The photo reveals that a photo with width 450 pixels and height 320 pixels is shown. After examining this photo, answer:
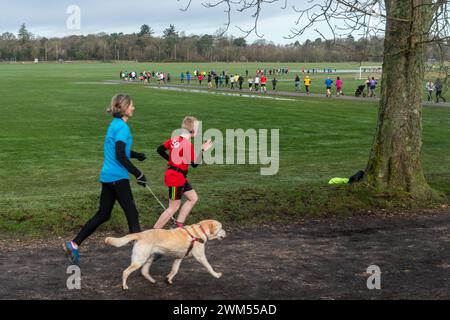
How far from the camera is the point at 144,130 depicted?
2833 cm

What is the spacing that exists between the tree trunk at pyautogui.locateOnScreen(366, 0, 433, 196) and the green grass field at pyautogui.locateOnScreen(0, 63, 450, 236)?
1.07 m

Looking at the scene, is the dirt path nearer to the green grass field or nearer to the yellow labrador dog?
the yellow labrador dog

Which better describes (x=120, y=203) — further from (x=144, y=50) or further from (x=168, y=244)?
(x=144, y=50)

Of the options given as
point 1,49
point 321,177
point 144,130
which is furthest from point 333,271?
point 1,49

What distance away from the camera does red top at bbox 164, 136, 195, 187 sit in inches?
335

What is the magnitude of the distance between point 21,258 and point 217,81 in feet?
188

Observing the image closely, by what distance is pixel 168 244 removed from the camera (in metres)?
7.17

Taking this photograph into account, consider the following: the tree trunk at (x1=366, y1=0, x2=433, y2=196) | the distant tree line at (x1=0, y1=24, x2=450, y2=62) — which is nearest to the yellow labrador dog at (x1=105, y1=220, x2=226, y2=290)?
the tree trunk at (x1=366, y1=0, x2=433, y2=196)

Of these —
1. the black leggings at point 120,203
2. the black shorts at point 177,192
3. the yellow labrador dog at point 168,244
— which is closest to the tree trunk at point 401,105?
the black shorts at point 177,192

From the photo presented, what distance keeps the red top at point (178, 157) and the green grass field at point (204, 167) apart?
2.09 meters

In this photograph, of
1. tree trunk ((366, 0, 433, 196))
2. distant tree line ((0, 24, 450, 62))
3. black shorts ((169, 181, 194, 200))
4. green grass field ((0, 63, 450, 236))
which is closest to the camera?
black shorts ((169, 181, 194, 200))

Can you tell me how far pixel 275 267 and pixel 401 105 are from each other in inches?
224

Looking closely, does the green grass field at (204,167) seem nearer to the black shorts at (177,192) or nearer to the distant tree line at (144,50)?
the black shorts at (177,192)

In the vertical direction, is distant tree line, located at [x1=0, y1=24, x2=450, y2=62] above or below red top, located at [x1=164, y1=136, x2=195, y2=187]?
above
